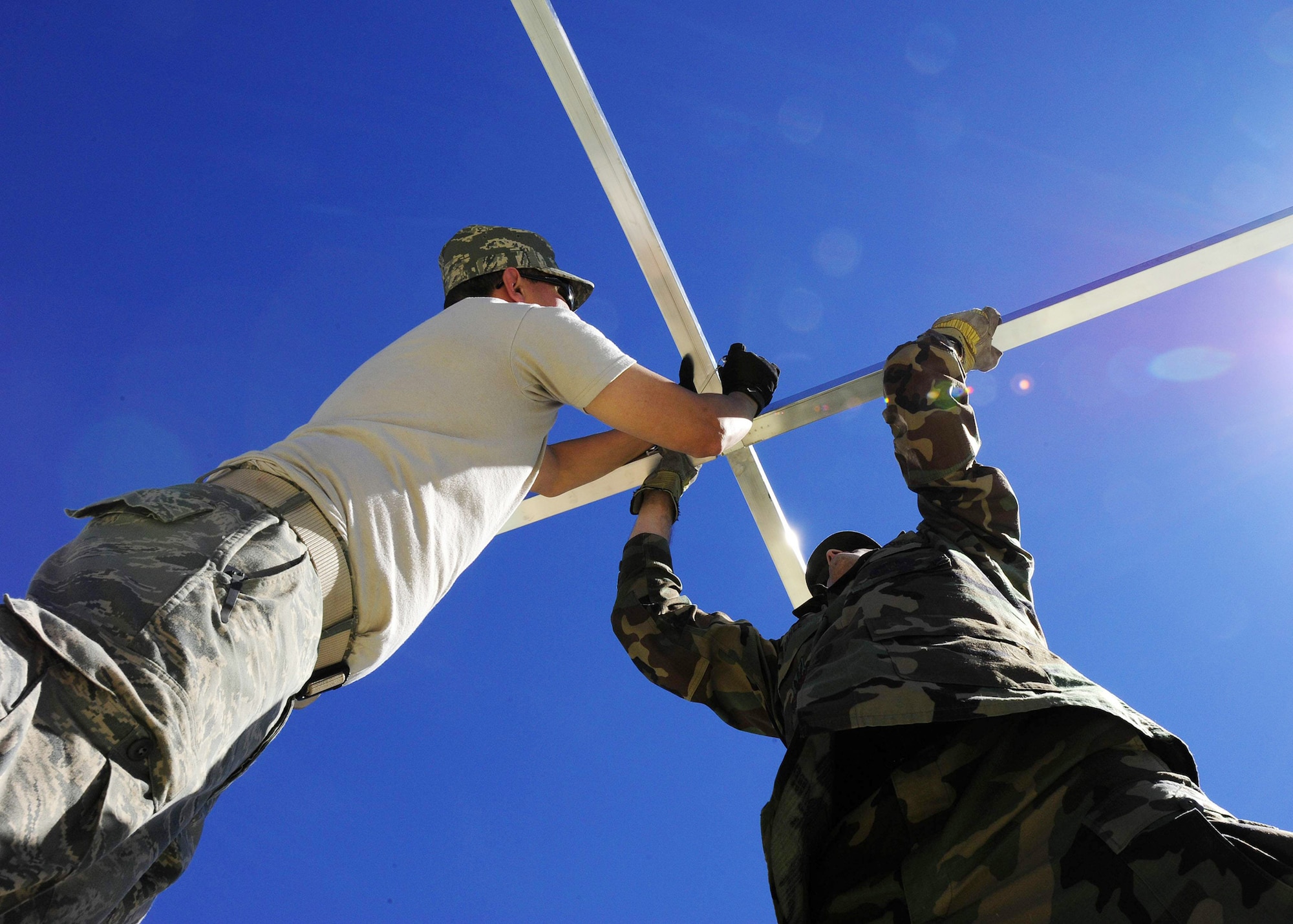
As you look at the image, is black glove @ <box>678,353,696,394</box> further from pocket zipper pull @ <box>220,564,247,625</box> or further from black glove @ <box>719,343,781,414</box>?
pocket zipper pull @ <box>220,564,247,625</box>

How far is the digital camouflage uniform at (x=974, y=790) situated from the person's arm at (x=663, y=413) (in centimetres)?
74

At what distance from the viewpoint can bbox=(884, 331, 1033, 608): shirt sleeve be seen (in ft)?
11.2

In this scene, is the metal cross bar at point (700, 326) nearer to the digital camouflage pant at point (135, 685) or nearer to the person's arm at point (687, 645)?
the person's arm at point (687, 645)

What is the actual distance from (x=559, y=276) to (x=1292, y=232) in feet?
9.48

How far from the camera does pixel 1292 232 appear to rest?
3.27 m

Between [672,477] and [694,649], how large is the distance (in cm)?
93

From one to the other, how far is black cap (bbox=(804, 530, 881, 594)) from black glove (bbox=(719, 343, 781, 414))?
85 centimetres

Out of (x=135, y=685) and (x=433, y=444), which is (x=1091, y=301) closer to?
(x=433, y=444)

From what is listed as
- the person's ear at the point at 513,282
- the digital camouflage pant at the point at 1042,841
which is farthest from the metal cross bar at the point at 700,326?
the digital camouflage pant at the point at 1042,841

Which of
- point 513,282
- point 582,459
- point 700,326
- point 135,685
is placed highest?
point 700,326

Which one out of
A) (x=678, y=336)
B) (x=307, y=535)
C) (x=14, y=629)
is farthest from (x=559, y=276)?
(x=14, y=629)

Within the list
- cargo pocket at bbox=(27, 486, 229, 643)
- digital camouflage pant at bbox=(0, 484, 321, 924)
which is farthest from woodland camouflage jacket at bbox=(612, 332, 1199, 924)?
cargo pocket at bbox=(27, 486, 229, 643)

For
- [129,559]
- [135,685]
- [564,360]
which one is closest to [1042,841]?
[564,360]

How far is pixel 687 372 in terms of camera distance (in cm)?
389
